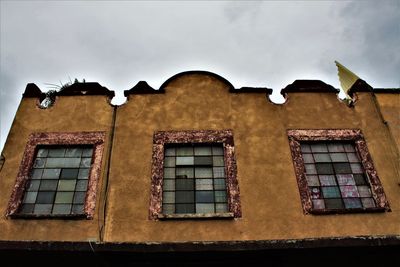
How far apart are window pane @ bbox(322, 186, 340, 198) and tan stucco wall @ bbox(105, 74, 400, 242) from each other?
1.78ft

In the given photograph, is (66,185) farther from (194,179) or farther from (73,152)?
(194,179)

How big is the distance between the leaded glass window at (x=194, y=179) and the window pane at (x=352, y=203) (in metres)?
2.62

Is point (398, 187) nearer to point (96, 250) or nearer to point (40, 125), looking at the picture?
point (96, 250)

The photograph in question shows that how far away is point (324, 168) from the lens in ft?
31.3

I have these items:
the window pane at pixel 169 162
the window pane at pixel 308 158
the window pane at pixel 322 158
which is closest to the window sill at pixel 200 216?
the window pane at pixel 169 162

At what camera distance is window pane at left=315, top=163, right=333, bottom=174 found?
31.1ft

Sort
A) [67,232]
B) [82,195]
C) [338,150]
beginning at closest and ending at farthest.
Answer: [67,232], [82,195], [338,150]

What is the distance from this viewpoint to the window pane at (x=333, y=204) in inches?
352

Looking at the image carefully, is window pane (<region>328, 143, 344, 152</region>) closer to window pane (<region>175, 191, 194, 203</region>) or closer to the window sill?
the window sill

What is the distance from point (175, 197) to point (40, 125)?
12.9 ft

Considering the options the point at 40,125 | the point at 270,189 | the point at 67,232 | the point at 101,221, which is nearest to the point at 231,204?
the point at 270,189

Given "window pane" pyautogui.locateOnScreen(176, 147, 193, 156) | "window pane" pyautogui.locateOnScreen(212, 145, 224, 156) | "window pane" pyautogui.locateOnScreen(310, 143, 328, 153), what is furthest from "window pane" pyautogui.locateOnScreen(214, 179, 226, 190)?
"window pane" pyautogui.locateOnScreen(310, 143, 328, 153)

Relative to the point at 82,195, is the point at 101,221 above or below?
below

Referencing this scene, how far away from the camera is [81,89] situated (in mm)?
10805
